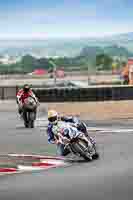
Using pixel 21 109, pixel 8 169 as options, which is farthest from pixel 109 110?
pixel 8 169

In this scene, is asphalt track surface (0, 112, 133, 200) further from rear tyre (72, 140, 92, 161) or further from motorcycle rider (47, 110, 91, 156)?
motorcycle rider (47, 110, 91, 156)

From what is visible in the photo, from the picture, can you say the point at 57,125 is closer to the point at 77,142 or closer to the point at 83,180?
the point at 77,142

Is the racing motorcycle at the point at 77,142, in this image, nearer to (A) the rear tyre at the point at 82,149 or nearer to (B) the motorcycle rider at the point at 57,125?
(A) the rear tyre at the point at 82,149

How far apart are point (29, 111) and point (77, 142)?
922 cm

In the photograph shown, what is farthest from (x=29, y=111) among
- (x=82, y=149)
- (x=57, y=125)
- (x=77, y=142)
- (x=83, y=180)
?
(x=83, y=180)

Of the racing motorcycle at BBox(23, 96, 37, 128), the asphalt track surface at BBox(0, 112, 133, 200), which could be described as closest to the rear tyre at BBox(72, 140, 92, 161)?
the asphalt track surface at BBox(0, 112, 133, 200)

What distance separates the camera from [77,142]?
14.2 metres

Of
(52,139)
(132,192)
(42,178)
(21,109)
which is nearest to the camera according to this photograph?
(132,192)

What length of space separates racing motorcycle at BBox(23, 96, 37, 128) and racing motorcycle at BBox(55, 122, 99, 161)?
871 cm

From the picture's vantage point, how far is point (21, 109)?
23.3m

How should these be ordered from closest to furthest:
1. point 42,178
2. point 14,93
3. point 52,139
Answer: point 42,178 < point 52,139 < point 14,93

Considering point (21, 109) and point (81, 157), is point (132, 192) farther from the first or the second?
point (21, 109)

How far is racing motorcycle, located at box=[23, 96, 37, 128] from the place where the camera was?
903 inches

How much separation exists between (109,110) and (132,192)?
23.5m
